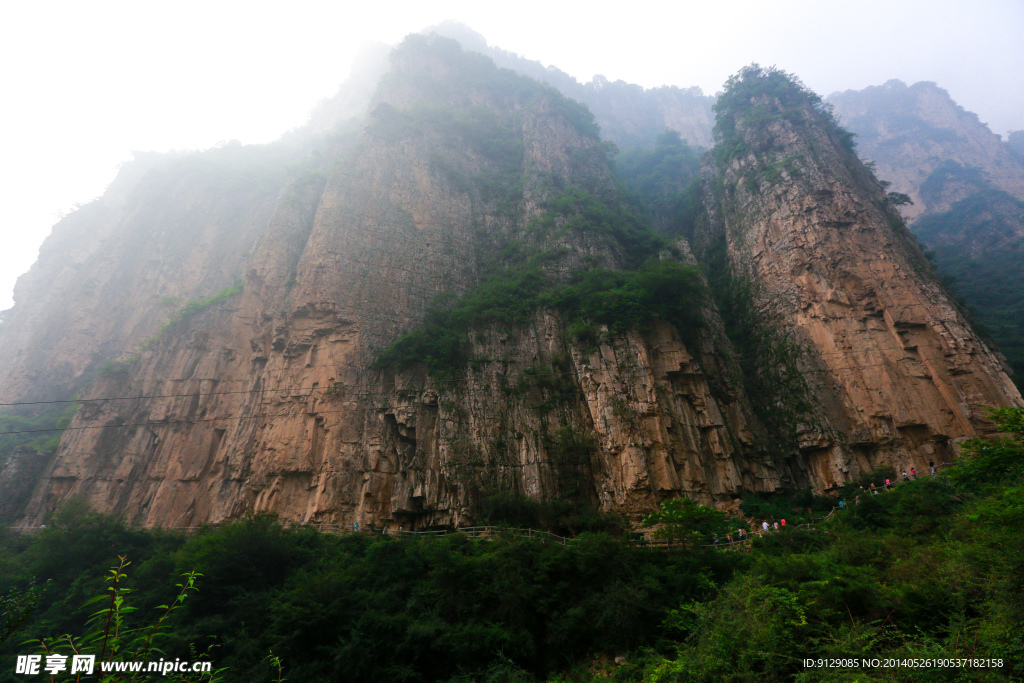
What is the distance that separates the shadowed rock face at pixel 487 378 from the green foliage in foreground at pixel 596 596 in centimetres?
437

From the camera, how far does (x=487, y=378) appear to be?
71.3 feet

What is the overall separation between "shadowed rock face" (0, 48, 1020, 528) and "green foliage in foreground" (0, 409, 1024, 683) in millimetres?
4371

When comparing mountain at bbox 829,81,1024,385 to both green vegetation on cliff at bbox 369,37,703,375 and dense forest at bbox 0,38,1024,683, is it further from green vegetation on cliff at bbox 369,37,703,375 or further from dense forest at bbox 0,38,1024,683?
dense forest at bbox 0,38,1024,683

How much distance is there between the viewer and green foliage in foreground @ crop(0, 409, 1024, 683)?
24.9ft

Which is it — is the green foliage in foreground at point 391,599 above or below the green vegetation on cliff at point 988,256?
below

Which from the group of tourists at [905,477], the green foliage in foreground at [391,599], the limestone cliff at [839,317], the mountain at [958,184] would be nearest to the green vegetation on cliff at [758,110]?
the limestone cliff at [839,317]

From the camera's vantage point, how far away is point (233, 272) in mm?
34406

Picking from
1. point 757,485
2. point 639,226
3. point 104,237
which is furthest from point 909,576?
point 104,237

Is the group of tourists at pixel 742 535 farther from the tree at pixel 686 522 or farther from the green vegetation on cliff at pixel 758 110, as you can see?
the green vegetation on cliff at pixel 758 110

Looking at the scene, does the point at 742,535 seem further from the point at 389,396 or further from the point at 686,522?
the point at 389,396

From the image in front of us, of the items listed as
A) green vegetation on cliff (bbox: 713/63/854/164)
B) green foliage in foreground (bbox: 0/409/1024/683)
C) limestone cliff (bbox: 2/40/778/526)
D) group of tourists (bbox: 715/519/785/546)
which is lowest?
green foliage in foreground (bbox: 0/409/1024/683)

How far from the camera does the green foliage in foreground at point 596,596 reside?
7.60 m

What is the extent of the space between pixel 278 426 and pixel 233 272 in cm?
1890

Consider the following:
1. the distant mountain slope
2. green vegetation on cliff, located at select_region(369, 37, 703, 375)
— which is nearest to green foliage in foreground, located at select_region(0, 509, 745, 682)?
green vegetation on cliff, located at select_region(369, 37, 703, 375)
